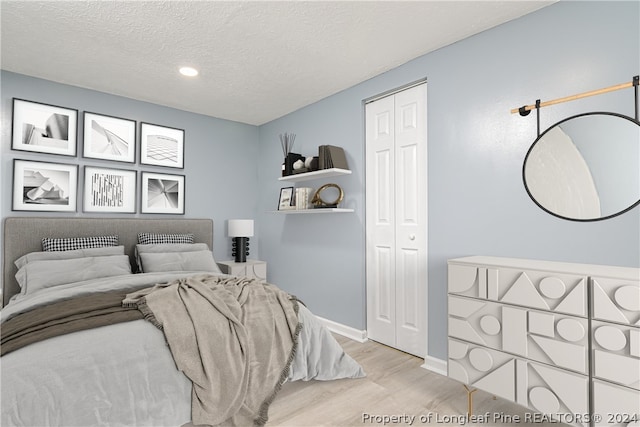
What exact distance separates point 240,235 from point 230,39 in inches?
90.7

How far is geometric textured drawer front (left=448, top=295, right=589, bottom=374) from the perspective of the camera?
5.31ft

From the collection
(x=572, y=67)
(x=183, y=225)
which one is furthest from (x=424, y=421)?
(x=183, y=225)

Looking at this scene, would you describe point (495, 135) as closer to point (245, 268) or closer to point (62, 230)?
point (245, 268)

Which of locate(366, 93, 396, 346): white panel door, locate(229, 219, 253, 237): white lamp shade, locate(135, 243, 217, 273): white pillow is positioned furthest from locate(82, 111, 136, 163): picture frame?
locate(366, 93, 396, 346): white panel door

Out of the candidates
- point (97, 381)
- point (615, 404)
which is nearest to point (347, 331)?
point (615, 404)

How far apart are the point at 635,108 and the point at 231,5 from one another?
2.35m

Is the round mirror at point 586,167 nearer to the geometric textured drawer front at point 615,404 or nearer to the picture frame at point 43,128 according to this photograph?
the geometric textured drawer front at point 615,404

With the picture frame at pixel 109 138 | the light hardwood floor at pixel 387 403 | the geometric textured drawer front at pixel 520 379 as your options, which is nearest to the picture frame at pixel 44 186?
the picture frame at pixel 109 138

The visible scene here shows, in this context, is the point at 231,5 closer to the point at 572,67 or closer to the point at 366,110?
the point at 366,110

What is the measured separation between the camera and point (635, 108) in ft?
5.79

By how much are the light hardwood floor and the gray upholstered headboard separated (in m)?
2.39

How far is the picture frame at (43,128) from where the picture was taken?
3088 mm

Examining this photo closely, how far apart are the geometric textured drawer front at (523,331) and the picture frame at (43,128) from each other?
373cm

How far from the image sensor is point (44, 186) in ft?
10.5
